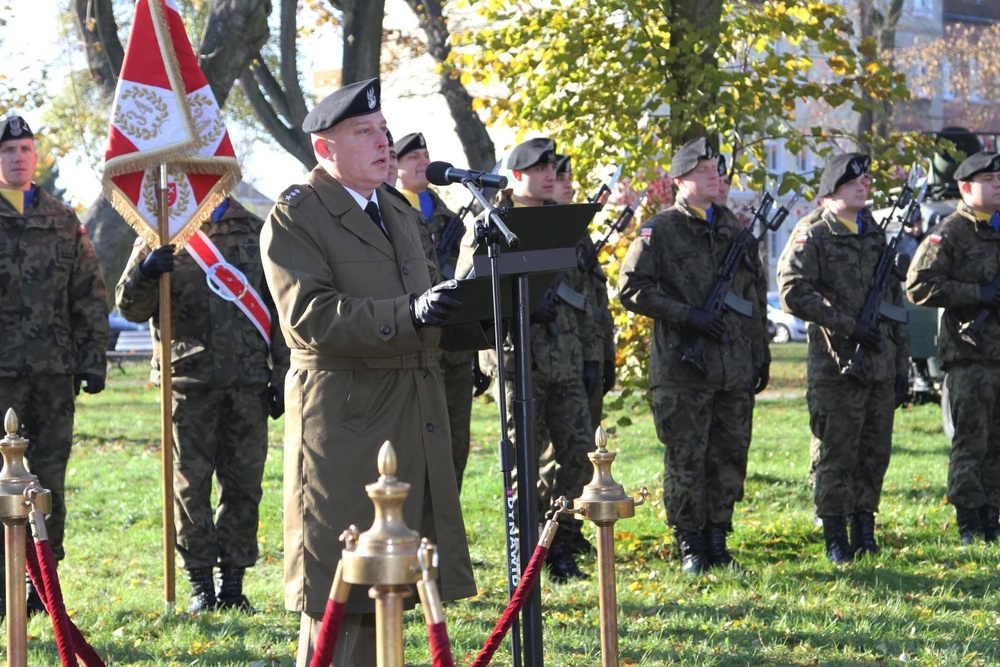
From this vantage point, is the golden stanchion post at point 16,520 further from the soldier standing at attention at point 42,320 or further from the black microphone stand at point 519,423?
the soldier standing at attention at point 42,320

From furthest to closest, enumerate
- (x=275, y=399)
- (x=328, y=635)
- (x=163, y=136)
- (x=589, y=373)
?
(x=589, y=373) < (x=163, y=136) < (x=275, y=399) < (x=328, y=635)

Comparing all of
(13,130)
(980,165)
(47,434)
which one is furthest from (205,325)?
(980,165)

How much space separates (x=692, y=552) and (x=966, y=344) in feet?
7.45

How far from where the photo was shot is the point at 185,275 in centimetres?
723

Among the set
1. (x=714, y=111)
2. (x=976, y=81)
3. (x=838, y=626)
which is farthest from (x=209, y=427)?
(x=976, y=81)

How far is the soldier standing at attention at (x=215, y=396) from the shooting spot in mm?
7137

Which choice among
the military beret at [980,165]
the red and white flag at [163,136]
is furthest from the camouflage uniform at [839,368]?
the red and white flag at [163,136]

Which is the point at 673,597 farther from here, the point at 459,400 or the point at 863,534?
the point at 459,400

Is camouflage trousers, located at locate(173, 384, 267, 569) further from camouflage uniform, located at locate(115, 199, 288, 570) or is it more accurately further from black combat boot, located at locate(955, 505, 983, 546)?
black combat boot, located at locate(955, 505, 983, 546)

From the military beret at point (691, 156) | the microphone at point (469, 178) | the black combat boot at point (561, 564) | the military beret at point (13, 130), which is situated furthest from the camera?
the military beret at point (691, 156)

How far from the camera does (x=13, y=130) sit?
6883mm

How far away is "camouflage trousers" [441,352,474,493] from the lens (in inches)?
331

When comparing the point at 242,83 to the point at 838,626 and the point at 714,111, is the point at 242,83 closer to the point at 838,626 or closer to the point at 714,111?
the point at 714,111

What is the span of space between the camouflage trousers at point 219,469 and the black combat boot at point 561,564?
171cm
